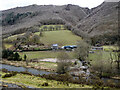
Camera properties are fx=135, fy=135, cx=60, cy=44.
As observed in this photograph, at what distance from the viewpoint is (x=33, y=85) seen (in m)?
29.8

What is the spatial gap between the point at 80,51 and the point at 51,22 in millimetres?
99031

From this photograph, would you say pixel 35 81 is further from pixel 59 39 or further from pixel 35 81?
pixel 59 39

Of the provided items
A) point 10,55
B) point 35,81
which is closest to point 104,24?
point 10,55

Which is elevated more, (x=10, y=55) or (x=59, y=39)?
(x=59, y=39)

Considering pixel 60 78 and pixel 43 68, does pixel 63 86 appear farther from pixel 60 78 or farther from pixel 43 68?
pixel 43 68

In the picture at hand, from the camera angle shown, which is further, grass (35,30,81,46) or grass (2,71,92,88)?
grass (35,30,81,46)

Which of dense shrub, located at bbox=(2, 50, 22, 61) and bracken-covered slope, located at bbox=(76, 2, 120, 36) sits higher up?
bracken-covered slope, located at bbox=(76, 2, 120, 36)

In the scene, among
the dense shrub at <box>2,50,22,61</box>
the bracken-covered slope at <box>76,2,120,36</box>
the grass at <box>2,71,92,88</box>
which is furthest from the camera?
the bracken-covered slope at <box>76,2,120,36</box>

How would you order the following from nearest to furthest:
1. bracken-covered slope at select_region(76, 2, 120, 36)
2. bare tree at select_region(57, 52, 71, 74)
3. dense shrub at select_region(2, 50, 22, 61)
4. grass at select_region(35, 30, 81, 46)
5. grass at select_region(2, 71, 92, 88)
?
grass at select_region(2, 71, 92, 88) → bare tree at select_region(57, 52, 71, 74) → dense shrub at select_region(2, 50, 22, 61) → grass at select_region(35, 30, 81, 46) → bracken-covered slope at select_region(76, 2, 120, 36)

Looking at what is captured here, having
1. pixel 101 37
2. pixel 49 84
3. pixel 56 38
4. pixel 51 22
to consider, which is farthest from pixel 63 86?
pixel 51 22

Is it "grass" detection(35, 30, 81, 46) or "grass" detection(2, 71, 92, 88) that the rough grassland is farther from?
"grass" detection(35, 30, 81, 46)

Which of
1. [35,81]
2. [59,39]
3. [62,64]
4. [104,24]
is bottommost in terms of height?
[35,81]

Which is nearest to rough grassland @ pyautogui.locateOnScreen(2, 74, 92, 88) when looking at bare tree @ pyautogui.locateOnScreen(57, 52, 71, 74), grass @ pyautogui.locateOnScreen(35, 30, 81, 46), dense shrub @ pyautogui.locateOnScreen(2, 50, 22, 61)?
bare tree @ pyautogui.locateOnScreen(57, 52, 71, 74)

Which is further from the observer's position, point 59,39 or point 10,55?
point 59,39
